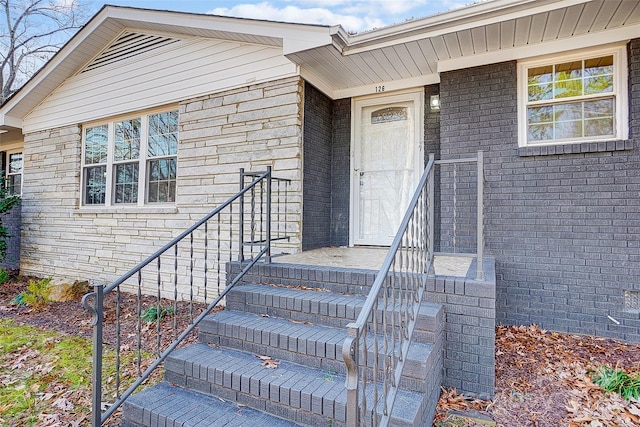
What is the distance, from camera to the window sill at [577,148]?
3.49 m

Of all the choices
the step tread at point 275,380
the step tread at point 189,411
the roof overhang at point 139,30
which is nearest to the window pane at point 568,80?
the roof overhang at point 139,30

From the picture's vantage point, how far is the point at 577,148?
365 centimetres

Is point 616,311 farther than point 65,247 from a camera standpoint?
No

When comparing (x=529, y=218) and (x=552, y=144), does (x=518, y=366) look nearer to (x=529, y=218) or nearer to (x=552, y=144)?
(x=529, y=218)

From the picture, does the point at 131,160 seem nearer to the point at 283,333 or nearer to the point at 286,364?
the point at 283,333

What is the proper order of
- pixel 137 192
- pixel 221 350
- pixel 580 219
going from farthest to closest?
pixel 137 192
pixel 580 219
pixel 221 350

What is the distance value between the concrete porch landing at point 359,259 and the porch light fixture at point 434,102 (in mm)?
1967

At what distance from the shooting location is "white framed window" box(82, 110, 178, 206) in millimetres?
5613

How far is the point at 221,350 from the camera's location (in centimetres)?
273

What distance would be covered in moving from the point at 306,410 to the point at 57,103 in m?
7.58

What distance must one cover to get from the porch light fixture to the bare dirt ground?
2767mm

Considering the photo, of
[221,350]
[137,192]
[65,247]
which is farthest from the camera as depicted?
[65,247]

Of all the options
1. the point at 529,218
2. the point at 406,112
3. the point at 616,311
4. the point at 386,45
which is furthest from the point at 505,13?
the point at 616,311

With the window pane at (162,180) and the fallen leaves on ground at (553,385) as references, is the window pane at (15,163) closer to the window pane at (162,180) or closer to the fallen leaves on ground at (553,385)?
the window pane at (162,180)
